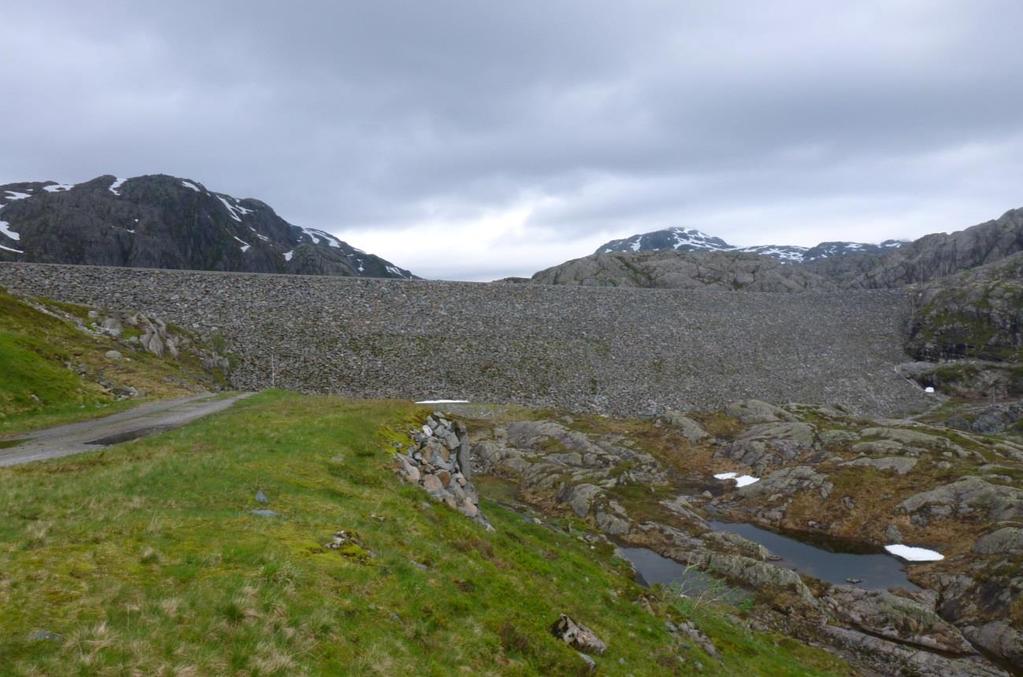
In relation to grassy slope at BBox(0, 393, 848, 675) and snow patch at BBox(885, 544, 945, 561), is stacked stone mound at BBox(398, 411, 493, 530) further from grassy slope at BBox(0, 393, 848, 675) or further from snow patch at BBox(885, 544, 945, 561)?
snow patch at BBox(885, 544, 945, 561)

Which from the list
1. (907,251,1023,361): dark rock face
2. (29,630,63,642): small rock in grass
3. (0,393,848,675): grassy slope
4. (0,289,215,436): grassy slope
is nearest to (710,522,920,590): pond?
(0,393,848,675): grassy slope

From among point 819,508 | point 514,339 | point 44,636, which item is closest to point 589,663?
point 44,636

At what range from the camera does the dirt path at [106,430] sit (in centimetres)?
2022

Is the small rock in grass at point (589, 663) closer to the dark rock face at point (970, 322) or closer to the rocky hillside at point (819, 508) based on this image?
the rocky hillside at point (819, 508)

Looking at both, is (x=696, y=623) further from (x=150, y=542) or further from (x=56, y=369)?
(x=56, y=369)

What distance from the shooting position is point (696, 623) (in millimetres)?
23750

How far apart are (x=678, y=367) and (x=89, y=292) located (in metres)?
76.6

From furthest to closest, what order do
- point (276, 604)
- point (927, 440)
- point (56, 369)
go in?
point (927, 440)
point (56, 369)
point (276, 604)

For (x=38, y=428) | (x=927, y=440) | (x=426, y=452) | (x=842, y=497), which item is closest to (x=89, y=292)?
(x=38, y=428)

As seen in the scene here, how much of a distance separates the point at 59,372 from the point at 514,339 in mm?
56341

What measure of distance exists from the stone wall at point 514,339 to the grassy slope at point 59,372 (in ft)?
47.4

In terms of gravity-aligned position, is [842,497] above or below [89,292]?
below

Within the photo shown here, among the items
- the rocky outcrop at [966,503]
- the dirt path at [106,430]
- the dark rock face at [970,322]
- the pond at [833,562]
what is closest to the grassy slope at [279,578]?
the dirt path at [106,430]

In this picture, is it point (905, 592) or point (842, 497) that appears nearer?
point (905, 592)
